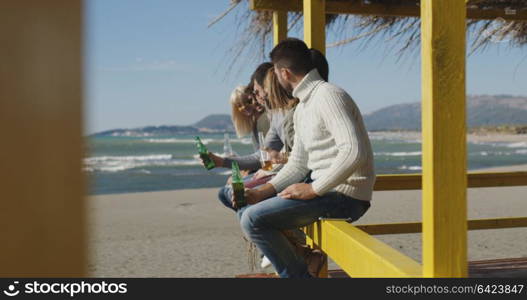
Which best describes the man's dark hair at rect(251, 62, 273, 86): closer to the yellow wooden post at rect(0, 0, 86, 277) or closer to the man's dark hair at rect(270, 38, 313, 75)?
the man's dark hair at rect(270, 38, 313, 75)

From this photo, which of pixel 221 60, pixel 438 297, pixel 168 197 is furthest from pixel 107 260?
pixel 168 197

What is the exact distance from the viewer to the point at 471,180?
4.04 meters

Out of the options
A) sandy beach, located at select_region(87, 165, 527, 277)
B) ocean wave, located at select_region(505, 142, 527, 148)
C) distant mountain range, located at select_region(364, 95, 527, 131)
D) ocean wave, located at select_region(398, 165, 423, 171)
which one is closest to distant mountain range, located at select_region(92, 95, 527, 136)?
distant mountain range, located at select_region(364, 95, 527, 131)

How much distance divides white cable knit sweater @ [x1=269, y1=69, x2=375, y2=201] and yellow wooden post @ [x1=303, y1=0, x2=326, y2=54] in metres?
0.64

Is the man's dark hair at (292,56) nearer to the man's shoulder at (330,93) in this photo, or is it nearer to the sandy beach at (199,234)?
the man's shoulder at (330,93)

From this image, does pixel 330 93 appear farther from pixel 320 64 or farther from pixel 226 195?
pixel 226 195

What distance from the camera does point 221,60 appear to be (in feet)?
13.5

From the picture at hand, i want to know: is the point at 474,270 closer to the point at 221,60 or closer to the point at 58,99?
the point at 221,60

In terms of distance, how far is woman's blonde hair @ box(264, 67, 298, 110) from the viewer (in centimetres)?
307

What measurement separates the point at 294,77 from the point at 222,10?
1582 mm

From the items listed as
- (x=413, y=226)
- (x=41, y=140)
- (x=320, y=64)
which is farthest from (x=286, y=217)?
(x=41, y=140)

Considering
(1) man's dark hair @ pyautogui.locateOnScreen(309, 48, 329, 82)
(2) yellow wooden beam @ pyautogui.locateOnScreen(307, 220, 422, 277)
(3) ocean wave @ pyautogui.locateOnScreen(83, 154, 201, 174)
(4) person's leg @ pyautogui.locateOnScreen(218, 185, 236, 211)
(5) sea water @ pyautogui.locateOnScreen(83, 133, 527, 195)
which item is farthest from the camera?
(3) ocean wave @ pyautogui.locateOnScreen(83, 154, 201, 174)

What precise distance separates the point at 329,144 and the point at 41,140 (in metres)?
2.10

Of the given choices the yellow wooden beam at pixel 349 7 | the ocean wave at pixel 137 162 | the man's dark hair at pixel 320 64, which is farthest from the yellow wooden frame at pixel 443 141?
the ocean wave at pixel 137 162
